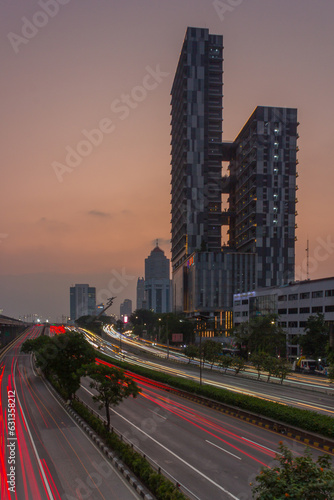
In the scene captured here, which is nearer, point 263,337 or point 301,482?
point 301,482

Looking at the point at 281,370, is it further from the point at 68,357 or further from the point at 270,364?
the point at 68,357

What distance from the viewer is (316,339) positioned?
258ft

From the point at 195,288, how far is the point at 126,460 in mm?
138920

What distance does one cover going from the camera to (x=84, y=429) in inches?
1331

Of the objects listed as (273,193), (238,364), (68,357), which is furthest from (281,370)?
(273,193)

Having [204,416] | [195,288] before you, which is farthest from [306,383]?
[195,288]

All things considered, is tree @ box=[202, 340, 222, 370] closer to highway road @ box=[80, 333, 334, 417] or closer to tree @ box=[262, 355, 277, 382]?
highway road @ box=[80, 333, 334, 417]

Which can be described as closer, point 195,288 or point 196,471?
point 196,471

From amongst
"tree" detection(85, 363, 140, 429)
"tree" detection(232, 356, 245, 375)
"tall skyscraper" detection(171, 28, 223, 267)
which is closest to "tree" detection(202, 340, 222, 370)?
"tree" detection(232, 356, 245, 375)

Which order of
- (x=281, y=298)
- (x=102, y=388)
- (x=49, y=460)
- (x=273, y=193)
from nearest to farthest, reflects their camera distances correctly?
(x=49, y=460)
(x=102, y=388)
(x=281, y=298)
(x=273, y=193)

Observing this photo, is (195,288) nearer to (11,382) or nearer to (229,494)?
(11,382)

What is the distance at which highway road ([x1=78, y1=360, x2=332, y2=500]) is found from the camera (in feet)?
73.2

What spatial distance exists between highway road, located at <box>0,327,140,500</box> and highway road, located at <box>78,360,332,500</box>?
11.4 feet

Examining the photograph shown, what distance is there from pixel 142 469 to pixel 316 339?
64153 mm
